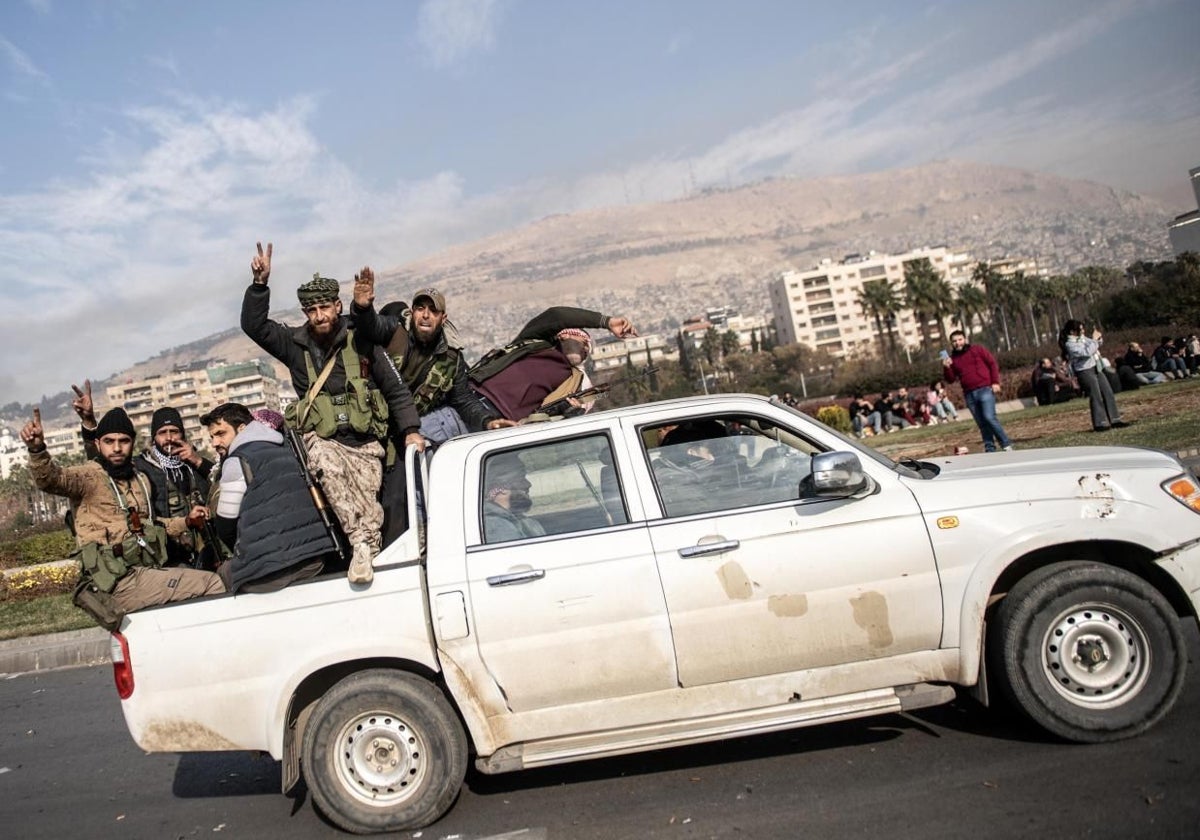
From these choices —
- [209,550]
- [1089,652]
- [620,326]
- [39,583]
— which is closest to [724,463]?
[1089,652]

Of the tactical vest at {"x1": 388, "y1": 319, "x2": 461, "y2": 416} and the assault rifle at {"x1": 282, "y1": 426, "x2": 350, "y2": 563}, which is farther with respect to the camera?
the tactical vest at {"x1": 388, "y1": 319, "x2": 461, "y2": 416}

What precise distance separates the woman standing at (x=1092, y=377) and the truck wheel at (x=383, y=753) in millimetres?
13383

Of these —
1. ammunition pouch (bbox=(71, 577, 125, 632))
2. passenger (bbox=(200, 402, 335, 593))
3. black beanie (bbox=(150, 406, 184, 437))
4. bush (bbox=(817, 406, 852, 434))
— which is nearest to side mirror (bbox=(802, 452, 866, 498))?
passenger (bbox=(200, 402, 335, 593))

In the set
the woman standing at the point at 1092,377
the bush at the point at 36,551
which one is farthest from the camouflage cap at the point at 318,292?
the bush at the point at 36,551

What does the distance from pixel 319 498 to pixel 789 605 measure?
252cm

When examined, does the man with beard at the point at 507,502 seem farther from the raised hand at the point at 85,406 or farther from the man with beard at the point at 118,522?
the raised hand at the point at 85,406

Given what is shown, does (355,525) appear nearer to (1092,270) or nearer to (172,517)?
(172,517)

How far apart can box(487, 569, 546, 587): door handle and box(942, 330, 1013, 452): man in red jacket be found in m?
10.1

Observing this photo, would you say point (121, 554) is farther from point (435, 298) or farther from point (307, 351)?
point (435, 298)

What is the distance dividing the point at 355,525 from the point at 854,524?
2.51 meters

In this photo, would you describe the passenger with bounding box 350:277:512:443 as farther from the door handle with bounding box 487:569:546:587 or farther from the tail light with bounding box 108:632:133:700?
the tail light with bounding box 108:632:133:700

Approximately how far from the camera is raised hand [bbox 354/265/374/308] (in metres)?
5.61

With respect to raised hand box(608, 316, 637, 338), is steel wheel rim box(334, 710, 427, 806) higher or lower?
lower

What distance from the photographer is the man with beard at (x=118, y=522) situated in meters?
5.23
